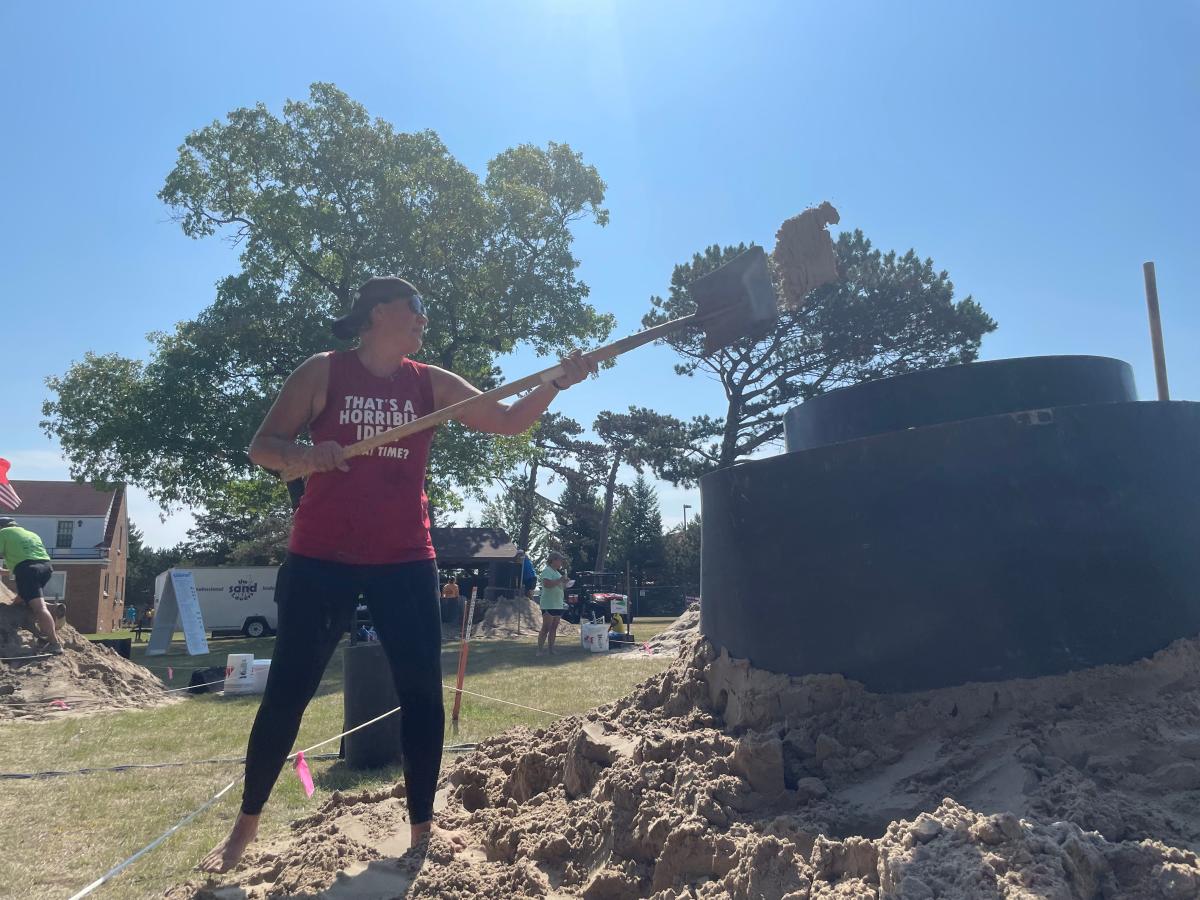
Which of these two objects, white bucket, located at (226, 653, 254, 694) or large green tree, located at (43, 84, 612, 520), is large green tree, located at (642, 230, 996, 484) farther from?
white bucket, located at (226, 653, 254, 694)

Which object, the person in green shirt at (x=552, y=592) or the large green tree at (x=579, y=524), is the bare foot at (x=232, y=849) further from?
the large green tree at (x=579, y=524)

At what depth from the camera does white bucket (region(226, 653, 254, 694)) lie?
8750 mm

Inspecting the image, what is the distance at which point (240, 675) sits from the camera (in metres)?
8.84

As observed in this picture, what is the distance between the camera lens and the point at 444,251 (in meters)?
21.0

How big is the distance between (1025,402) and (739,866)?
5.74ft

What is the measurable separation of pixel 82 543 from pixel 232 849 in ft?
165

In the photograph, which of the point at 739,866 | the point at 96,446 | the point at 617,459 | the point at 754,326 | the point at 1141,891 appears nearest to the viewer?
the point at 1141,891

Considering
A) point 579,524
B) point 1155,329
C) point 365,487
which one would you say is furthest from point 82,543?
point 1155,329

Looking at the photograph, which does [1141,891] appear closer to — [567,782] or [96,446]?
[567,782]

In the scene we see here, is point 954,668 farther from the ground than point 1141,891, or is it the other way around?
point 954,668

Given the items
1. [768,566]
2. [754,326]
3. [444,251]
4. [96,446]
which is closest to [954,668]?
[768,566]

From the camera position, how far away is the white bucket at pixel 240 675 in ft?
28.7

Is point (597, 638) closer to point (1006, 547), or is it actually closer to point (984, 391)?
point (984, 391)

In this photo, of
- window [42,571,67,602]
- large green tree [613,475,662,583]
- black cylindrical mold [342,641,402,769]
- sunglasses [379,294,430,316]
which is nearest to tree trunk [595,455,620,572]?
large green tree [613,475,662,583]
